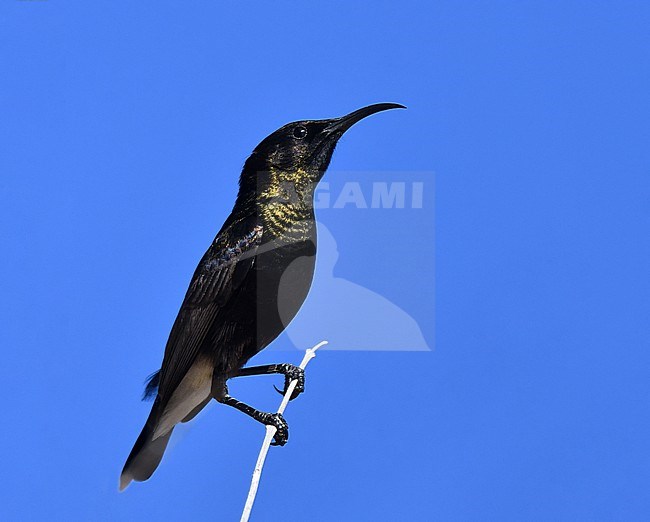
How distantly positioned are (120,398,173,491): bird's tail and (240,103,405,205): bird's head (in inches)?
50.3

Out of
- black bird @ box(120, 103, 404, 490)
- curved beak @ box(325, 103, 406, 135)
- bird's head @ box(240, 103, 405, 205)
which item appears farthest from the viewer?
bird's head @ box(240, 103, 405, 205)

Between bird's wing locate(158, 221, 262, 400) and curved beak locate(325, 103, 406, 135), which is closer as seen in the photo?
bird's wing locate(158, 221, 262, 400)

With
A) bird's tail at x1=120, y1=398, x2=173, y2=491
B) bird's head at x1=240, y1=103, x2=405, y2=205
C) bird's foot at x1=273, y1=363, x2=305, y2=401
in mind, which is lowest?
bird's tail at x1=120, y1=398, x2=173, y2=491

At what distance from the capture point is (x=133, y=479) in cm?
512

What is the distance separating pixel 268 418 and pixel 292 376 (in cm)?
25

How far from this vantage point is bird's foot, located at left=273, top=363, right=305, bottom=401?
5117mm

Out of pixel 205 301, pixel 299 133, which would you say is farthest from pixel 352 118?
pixel 205 301

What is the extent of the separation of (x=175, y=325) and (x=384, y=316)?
108 cm

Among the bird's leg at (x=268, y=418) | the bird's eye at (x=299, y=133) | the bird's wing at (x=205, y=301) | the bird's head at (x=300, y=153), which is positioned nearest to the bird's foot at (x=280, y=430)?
the bird's leg at (x=268, y=418)

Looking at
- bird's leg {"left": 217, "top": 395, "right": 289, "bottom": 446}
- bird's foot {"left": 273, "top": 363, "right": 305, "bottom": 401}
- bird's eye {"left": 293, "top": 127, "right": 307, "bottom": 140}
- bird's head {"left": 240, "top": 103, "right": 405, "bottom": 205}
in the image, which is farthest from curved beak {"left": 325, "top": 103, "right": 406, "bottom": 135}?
bird's leg {"left": 217, "top": 395, "right": 289, "bottom": 446}

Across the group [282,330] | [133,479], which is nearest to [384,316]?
[282,330]

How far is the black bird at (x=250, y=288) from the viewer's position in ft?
16.1

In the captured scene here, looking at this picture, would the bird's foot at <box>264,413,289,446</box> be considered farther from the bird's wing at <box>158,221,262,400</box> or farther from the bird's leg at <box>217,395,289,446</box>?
the bird's wing at <box>158,221,262,400</box>

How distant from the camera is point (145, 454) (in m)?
5.16
